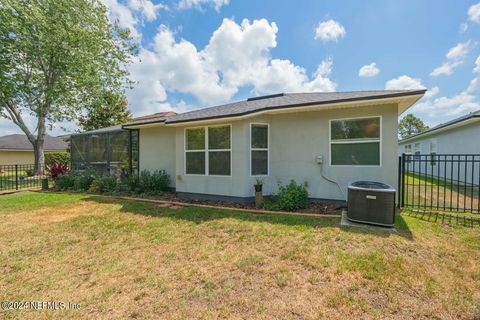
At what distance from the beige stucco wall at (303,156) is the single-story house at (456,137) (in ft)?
19.0

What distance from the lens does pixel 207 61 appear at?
14758 millimetres

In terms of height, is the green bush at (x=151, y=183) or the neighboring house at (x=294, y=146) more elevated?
the neighboring house at (x=294, y=146)

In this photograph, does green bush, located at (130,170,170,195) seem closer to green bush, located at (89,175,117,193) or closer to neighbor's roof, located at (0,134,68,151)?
green bush, located at (89,175,117,193)

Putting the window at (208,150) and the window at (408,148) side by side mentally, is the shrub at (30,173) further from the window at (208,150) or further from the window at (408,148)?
the window at (408,148)

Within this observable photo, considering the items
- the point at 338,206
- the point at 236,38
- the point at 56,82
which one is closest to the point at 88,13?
the point at 56,82

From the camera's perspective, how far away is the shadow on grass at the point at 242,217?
5059 millimetres

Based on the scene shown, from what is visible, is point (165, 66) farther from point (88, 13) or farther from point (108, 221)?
point (108, 221)

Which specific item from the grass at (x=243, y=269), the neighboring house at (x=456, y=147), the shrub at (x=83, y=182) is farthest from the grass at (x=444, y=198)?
the shrub at (x=83, y=182)

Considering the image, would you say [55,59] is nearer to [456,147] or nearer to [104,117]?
[104,117]

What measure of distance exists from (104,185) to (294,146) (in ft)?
28.3

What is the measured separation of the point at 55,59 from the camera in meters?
17.3

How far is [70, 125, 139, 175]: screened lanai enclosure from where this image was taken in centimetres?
1177

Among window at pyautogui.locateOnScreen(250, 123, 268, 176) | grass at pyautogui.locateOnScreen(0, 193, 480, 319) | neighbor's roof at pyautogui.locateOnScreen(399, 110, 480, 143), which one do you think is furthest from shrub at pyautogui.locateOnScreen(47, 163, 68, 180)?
neighbor's roof at pyautogui.locateOnScreen(399, 110, 480, 143)

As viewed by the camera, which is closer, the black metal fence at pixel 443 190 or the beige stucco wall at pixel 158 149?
the black metal fence at pixel 443 190
